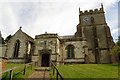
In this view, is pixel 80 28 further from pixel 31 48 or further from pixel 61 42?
pixel 31 48

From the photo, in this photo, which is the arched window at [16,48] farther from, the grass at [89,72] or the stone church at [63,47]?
the grass at [89,72]

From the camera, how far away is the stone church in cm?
2266

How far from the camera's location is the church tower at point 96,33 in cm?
2678

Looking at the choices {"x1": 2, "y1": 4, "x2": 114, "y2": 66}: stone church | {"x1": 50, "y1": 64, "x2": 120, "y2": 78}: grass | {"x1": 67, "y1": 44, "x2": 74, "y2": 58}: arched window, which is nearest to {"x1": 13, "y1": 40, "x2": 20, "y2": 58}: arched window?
{"x1": 2, "y1": 4, "x2": 114, "y2": 66}: stone church

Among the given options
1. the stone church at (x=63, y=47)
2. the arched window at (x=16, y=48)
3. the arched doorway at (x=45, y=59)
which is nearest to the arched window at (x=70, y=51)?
the stone church at (x=63, y=47)

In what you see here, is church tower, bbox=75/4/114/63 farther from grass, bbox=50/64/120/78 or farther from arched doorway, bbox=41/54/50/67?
grass, bbox=50/64/120/78

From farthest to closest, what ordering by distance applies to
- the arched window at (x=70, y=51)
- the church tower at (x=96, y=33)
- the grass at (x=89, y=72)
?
the church tower at (x=96, y=33)
the arched window at (x=70, y=51)
the grass at (x=89, y=72)

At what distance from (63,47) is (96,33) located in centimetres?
1009

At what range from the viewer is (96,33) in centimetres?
2938

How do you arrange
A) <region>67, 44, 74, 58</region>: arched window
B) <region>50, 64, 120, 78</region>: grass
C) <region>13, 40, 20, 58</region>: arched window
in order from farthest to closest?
<region>13, 40, 20, 58</region>: arched window
<region>67, 44, 74, 58</region>: arched window
<region>50, 64, 120, 78</region>: grass

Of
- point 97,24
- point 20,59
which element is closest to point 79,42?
point 97,24

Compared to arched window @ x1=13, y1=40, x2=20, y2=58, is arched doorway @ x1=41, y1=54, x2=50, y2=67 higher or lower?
lower

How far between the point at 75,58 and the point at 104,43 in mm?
8946

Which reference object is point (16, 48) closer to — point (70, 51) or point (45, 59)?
point (45, 59)
